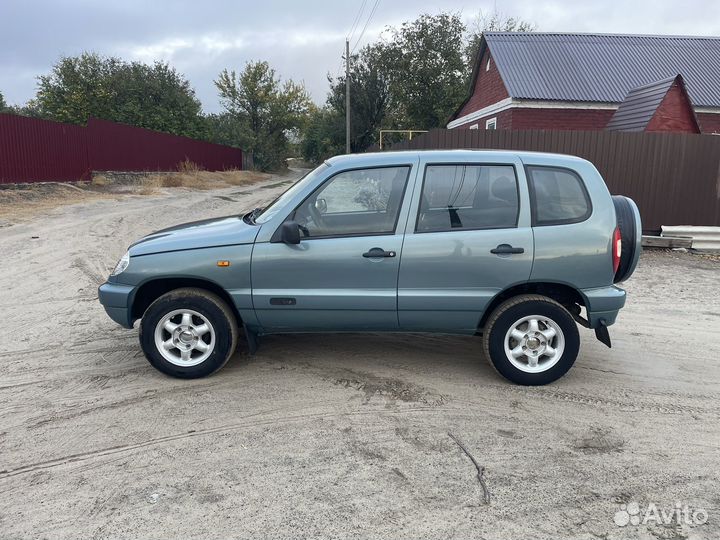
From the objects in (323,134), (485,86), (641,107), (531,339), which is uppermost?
(323,134)

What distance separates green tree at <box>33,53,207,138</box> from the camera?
139ft

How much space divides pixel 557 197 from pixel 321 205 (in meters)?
1.91

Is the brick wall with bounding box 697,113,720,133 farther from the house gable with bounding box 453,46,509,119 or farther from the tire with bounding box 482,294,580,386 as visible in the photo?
the tire with bounding box 482,294,580,386

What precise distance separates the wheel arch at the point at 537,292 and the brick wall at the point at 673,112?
12691mm

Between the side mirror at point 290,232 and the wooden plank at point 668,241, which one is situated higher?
the side mirror at point 290,232

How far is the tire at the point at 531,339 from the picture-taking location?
404 centimetres

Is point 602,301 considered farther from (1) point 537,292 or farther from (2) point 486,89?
(2) point 486,89

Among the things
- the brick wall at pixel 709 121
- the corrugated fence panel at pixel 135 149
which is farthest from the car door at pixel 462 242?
the brick wall at pixel 709 121

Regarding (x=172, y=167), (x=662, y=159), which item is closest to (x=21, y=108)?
(x=172, y=167)

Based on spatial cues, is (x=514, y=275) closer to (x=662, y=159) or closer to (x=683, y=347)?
(x=683, y=347)

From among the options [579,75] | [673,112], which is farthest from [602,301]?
[579,75]

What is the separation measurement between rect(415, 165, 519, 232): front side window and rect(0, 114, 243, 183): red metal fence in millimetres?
15925

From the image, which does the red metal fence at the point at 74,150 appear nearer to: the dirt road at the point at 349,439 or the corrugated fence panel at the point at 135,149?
the corrugated fence panel at the point at 135,149

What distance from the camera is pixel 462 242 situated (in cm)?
401
